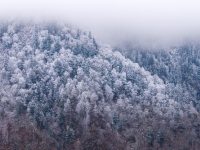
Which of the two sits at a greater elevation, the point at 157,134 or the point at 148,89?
the point at 148,89

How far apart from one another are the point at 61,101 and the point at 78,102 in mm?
10331

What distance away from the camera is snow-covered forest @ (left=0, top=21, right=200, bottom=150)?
439 feet

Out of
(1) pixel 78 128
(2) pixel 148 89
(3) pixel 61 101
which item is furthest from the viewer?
(2) pixel 148 89

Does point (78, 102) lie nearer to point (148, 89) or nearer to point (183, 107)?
point (148, 89)

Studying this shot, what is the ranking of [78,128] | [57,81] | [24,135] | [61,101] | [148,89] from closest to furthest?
[24,135] → [78,128] → [61,101] → [57,81] → [148,89]

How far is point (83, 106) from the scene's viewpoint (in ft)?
490

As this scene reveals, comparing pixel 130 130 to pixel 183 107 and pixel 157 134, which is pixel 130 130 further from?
pixel 183 107

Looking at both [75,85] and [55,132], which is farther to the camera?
[75,85]

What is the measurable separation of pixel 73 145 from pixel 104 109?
31.4m

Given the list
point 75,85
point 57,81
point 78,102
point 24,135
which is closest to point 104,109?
point 78,102

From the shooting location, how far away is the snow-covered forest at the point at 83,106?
13388 centimetres

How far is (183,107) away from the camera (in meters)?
172

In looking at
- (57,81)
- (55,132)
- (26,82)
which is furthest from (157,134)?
(26,82)

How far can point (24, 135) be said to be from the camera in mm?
127750
